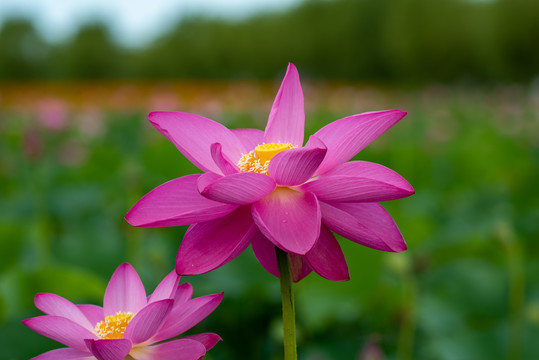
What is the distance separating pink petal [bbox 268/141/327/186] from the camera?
0.34m

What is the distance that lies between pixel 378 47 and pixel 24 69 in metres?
11.4

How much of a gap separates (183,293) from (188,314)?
3cm

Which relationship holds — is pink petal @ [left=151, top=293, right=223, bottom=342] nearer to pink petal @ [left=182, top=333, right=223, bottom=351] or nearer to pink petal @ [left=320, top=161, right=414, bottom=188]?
pink petal @ [left=182, top=333, right=223, bottom=351]

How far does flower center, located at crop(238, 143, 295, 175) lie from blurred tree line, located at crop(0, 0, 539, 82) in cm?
1444

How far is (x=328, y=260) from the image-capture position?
35 cm

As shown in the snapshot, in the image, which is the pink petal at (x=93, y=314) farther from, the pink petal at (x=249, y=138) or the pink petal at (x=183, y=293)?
the pink petal at (x=249, y=138)

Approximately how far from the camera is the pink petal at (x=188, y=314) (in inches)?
12.9

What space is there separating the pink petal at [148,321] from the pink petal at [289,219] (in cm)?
7

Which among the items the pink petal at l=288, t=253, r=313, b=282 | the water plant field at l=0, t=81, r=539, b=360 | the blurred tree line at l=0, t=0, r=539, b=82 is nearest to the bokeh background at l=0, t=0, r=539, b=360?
the water plant field at l=0, t=81, r=539, b=360

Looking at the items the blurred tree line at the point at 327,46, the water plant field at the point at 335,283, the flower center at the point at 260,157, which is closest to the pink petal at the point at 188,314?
the flower center at the point at 260,157

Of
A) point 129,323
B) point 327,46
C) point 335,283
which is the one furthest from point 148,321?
point 327,46

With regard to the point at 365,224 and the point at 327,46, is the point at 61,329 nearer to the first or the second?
the point at 365,224

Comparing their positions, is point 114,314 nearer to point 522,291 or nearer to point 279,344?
point 279,344

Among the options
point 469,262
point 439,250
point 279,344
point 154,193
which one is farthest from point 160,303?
point 439,250
